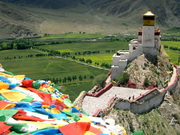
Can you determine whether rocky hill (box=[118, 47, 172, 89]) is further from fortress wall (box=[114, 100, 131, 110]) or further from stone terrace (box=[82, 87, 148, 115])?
fortress wall (box=[114, 100, 131, 110])

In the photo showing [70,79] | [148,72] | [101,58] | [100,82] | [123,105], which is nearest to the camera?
[123,105]

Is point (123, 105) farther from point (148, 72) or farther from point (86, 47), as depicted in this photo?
point (86, 47)

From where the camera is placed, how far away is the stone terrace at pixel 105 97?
2259 centimetres

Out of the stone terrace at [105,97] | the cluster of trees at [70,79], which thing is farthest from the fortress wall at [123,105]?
the cluster of trees at [70,79]

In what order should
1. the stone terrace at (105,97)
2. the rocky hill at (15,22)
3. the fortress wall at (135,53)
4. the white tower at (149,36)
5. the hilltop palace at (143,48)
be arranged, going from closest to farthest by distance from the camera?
the stone terrace at (105,97)
the hilltop palace at (143,48)
the white tower at (149,36)
the fortress wall at (135,53)
the rocky hill at (15,22)

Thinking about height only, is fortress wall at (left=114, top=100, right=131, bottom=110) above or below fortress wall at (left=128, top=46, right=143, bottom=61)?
below

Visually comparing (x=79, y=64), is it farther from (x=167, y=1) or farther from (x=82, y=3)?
(x=82, y=3)

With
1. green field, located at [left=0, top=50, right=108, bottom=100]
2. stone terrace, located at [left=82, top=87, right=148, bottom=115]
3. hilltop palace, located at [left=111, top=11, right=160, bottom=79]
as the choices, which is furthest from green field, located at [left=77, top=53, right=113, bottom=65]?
stone terrace, located at [left=82, top=87, right=148, bottom=115]

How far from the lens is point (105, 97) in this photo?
973 inches

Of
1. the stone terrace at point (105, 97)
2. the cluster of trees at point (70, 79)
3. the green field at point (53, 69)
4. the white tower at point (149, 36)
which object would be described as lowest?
the cluster of trees at point (70, 79)

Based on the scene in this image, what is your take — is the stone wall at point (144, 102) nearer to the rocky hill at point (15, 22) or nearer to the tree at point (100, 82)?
the tree at point (100, 82)

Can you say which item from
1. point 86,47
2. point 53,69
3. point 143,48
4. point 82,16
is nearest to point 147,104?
point 143,48

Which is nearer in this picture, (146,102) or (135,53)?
(146,102)

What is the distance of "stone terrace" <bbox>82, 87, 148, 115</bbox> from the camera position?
2259cm
